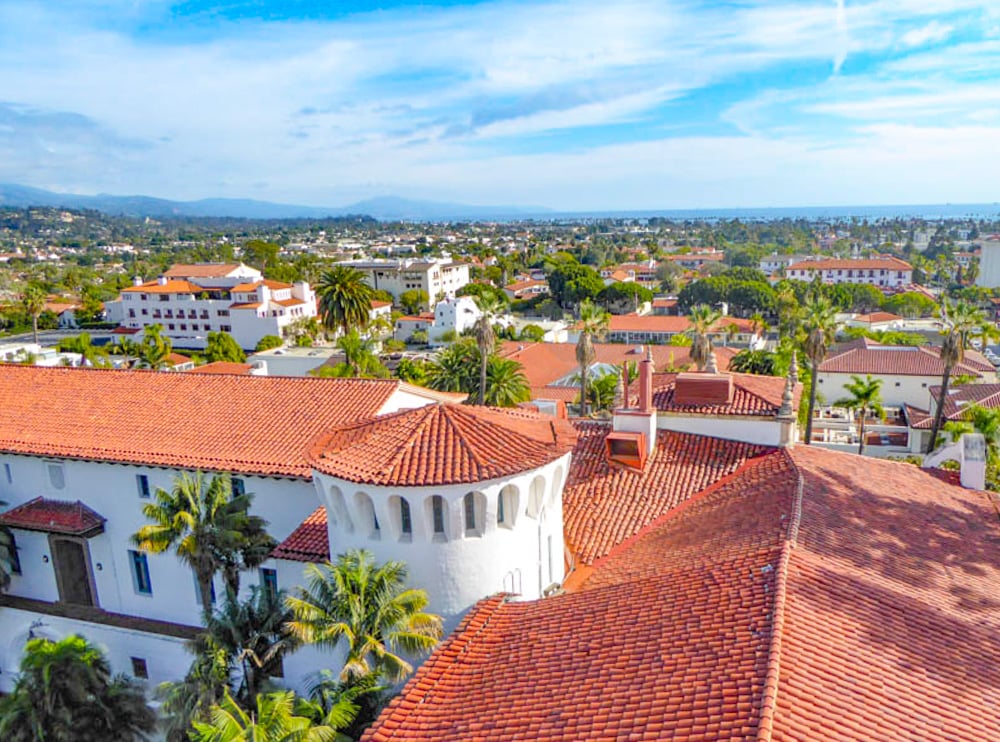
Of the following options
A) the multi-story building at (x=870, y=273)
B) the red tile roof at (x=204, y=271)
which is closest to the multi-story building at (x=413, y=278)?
the red tile roof at (x=204, y=271)

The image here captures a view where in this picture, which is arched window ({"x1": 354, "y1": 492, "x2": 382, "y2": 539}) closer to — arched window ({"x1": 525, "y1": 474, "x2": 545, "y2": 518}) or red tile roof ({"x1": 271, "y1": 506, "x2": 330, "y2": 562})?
red tile roof ({"x1": 271, "y1": 506, "x2": 330, "y2": 562})

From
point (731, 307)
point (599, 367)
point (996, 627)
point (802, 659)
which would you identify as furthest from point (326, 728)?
point (731, 307)

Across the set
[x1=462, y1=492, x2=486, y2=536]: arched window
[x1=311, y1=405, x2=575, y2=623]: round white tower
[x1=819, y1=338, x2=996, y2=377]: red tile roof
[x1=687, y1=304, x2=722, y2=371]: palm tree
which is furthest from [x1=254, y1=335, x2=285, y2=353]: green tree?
[x1=462, y1=492, x2=486, y2=536]: arched window

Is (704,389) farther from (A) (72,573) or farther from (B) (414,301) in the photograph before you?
(B) (414,301)

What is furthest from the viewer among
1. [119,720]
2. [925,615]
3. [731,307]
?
[731,307]

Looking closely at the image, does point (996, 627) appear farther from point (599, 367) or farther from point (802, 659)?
point (599, 367)

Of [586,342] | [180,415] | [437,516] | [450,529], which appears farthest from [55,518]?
[586,342]

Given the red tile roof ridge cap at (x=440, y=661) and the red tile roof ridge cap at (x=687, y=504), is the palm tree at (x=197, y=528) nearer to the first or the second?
the red tile roof ridge cap at (x=440, y=661)
